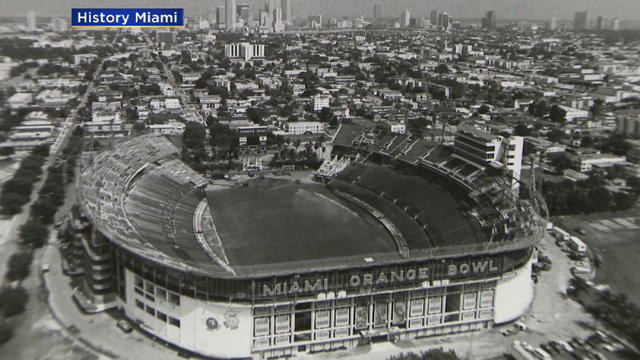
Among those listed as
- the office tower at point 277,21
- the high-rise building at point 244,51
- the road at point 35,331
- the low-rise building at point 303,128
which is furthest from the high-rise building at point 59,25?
the high-rise building at point 244,51

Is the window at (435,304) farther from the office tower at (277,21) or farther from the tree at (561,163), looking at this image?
the office tower at (277,21)

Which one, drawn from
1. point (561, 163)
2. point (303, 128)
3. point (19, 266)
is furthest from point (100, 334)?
point (303, 128)

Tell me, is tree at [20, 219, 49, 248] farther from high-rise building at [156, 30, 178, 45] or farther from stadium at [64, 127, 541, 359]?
high-rise building at [156, 30, 178, 45]

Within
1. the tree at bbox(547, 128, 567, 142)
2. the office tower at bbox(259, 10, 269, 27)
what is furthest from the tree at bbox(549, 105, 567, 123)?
the office tower at bbox(259, 10, 269, 27)

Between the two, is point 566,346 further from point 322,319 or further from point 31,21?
point 31,21

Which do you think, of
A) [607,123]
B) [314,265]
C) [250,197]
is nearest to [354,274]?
[314,265]
